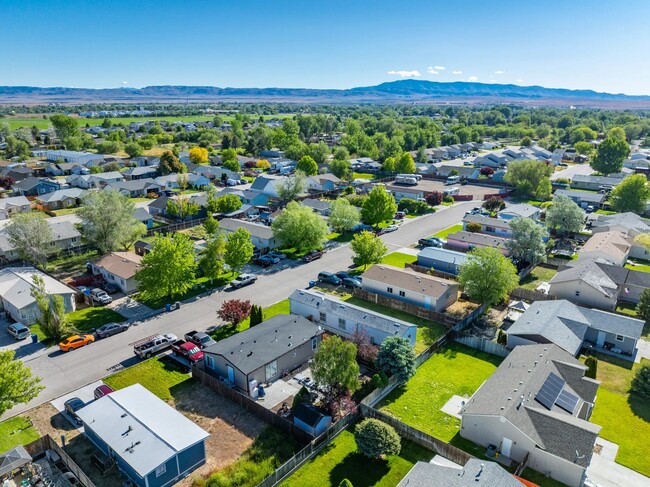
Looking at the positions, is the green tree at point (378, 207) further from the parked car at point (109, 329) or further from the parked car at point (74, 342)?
the parked car at point (74, 342)

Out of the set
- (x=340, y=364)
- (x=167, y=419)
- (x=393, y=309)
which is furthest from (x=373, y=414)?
(x=393, y=309)

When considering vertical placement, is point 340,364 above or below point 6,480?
above

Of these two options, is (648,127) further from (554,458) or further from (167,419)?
(167,419)

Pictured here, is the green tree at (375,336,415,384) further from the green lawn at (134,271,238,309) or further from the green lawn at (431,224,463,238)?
the green lawn at (431,224,463,238)

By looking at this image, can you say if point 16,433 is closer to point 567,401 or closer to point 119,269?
point 119,269

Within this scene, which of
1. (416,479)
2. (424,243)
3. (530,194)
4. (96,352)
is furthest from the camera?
(530,194)
